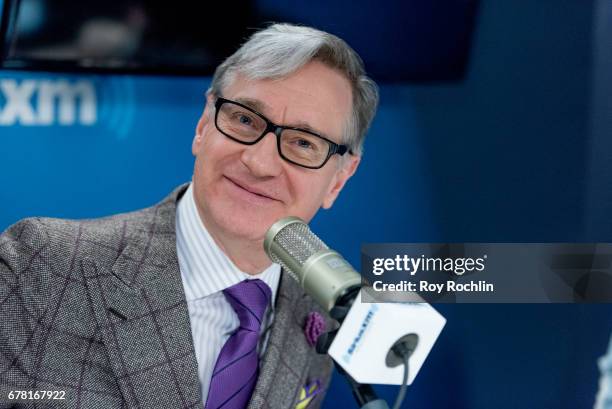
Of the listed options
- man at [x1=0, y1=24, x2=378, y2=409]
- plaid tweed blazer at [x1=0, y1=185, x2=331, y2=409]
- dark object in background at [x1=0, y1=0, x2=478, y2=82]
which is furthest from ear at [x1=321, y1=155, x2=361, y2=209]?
plaid tweed blazer at [x1=0, y1=185, x2=331, y2=409]

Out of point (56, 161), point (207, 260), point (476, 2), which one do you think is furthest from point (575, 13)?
point (56, 161)

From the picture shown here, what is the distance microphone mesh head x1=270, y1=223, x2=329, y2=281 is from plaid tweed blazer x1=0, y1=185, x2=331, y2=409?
47 centimetres

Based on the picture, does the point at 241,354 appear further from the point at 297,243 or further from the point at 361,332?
the point at 361,332

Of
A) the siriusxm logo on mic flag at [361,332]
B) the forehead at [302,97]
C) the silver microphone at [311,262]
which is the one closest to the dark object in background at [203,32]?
the forehead at [302,97]

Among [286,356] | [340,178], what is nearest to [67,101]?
[340,178]

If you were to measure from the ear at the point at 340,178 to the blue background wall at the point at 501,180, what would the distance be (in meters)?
0.07

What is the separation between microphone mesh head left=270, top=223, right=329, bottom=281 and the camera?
3.43 feet

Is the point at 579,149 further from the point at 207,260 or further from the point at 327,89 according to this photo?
the point at 207,260

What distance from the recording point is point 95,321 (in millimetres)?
1467

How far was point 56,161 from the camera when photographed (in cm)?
175

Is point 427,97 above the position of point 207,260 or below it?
above

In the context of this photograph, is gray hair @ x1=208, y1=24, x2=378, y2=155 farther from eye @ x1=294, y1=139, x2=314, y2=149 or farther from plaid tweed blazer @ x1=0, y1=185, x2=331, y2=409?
plaid tweed blazer @ x1=0, y1=185, x2=331, y2=409

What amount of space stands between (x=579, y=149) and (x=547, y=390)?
63 centimetres

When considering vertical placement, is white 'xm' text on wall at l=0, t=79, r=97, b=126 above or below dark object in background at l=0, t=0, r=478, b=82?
below
